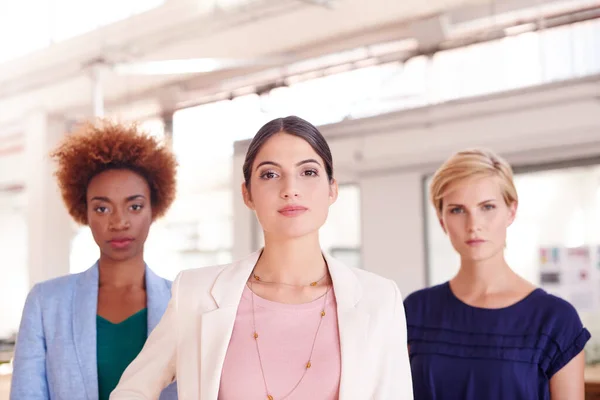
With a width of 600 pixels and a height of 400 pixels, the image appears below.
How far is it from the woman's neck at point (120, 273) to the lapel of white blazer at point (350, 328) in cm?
82

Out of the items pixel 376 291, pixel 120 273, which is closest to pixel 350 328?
pixel 376 291

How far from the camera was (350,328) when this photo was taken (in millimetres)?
1509

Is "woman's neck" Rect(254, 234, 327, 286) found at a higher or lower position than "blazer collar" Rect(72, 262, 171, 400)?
higher

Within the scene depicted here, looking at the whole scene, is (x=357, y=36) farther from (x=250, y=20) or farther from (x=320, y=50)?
(x=250, y=20)

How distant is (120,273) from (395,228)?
8.52ft

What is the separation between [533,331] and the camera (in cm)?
200

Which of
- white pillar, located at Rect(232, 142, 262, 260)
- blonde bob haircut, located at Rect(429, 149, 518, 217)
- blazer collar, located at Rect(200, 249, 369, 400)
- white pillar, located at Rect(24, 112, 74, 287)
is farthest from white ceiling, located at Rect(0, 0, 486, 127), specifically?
blazer collar, located at Rect(200, 249, 369, 400)

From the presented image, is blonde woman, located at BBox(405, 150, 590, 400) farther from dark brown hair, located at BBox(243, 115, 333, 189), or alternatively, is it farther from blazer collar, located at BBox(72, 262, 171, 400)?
blazer collar, located at BBox(72, 262, 171, 400)

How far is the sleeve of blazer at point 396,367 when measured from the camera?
58.9 inches

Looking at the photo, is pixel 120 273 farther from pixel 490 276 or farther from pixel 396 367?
pixel 490 276

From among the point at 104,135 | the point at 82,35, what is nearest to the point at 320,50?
the point at 82,35

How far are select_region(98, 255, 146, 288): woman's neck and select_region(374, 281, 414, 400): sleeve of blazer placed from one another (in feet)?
3.15

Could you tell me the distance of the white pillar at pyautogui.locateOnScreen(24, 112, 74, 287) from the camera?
8727 millimetres

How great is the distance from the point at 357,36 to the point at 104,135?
4.35 m
